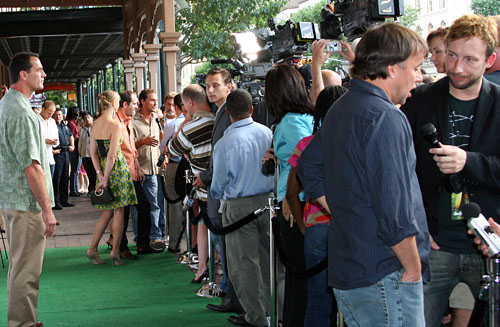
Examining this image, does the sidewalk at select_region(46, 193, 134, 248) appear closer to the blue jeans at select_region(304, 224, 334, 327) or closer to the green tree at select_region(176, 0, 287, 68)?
the blue jeans at select_region(304, 224, 334, 327)

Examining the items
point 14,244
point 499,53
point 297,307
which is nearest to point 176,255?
point 14,244

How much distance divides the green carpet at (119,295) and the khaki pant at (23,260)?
0.52m

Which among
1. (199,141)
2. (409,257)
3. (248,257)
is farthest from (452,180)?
(199,141)

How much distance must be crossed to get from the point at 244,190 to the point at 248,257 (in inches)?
18.6

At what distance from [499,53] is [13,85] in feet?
10.2

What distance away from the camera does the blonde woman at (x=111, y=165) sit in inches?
281

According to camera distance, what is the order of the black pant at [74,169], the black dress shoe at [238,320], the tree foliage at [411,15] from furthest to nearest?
the tree foliage at [411,15]
the black pant at [74,169]
the black dress shoe at [238,320]

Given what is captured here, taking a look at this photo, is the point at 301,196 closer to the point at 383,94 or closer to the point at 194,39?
the point at 383,94

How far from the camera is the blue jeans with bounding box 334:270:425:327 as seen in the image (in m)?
2.27

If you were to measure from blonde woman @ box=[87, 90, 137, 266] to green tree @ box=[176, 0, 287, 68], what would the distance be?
1821 centimetres

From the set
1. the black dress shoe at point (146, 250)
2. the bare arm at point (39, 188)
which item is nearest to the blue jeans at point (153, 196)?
the black dress shoe at point (146, 250)

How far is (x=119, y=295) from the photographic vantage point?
6152 mm

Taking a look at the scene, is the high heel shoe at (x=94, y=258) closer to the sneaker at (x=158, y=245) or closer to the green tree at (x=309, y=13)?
the sneaker at (x=158, y=245)

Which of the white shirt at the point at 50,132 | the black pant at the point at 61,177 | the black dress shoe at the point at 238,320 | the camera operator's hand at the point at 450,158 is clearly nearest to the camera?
the camera operator's hand at the point at 450,158
